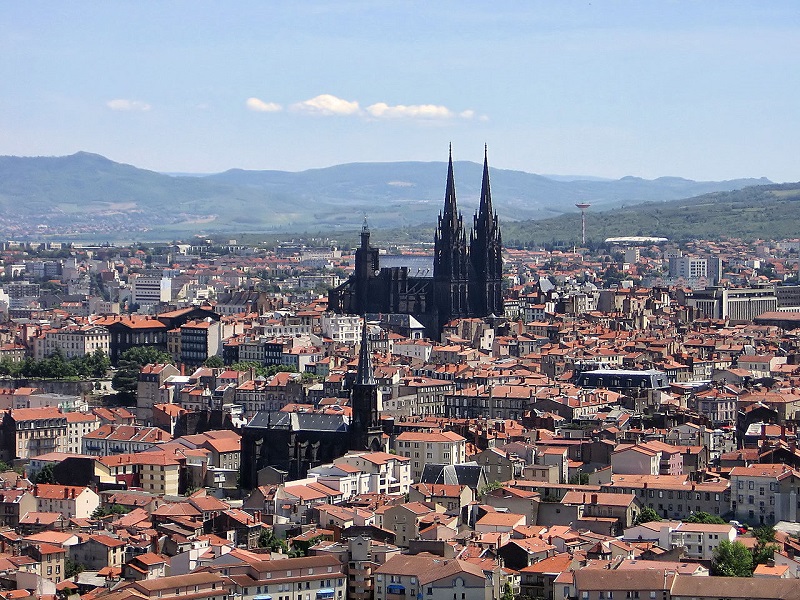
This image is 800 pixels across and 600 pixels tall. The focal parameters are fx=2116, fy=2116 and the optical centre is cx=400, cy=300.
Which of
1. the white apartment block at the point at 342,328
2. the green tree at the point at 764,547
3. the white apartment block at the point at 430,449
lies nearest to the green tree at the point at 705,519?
the green tree at the point at 764,547

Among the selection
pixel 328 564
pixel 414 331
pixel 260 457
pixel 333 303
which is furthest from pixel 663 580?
pixel 333 303

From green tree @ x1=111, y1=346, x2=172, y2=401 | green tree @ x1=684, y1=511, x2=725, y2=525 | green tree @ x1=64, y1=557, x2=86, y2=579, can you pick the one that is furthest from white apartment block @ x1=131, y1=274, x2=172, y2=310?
green tree @ x1=64, y1=557, x2=86, y2=579

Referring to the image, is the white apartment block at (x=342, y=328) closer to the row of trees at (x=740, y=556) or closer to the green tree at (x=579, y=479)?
the green tree at (x=579, y=479)

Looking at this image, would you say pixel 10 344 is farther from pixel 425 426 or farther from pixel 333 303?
pixel 425 426

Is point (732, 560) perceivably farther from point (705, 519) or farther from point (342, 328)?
point (342, 328)

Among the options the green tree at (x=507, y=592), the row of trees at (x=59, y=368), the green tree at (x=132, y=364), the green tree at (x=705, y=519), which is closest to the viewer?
the green tree at (x=507, y=592)
